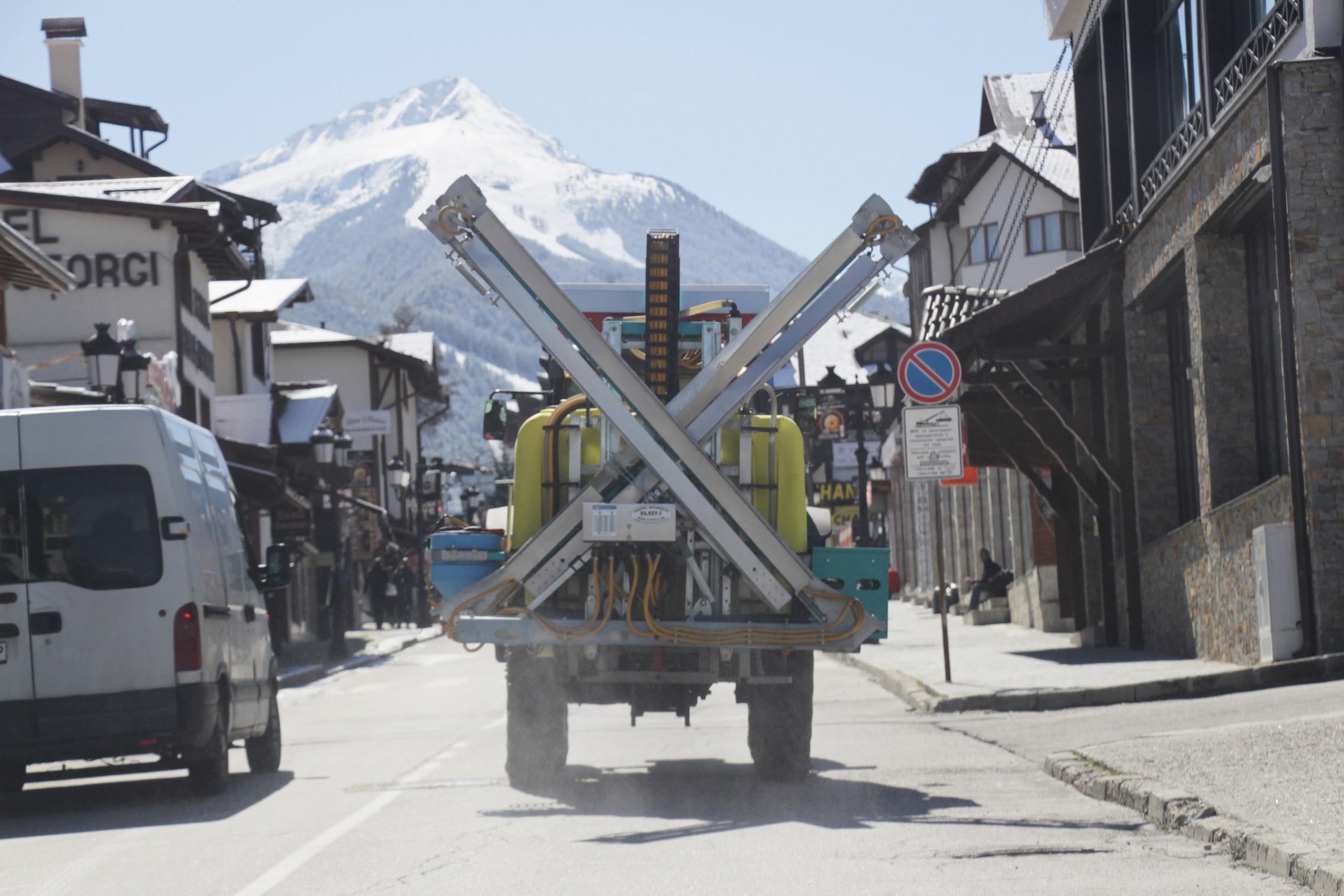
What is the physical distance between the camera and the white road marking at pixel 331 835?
24.3 feet

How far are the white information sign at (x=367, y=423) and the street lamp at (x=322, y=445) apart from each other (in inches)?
875

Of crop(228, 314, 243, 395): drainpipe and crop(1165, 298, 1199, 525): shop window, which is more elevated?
crop(228, 314, 243, 395): drainpipe

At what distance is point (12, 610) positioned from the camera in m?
10.4

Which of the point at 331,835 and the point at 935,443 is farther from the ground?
the point at 935,443

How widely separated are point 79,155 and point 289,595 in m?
12.8

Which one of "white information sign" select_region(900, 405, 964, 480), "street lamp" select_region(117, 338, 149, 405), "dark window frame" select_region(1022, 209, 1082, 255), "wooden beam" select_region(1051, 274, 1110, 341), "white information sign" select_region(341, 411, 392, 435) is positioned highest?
"dark window frame" select_region(1022, 209, 1082, 255)

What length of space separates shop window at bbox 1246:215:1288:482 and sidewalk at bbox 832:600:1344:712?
2.03 metres

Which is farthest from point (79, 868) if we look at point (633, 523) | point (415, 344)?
point (415, 344)

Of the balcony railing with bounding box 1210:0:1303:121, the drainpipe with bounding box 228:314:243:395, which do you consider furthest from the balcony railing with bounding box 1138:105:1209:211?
the drainpipe with bounding box 228:314:243:395

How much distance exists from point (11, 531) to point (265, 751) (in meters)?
2.99

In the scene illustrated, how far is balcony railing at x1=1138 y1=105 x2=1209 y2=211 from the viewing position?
1827 centimetres

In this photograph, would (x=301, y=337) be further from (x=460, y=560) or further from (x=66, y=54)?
(x=460, y=560)

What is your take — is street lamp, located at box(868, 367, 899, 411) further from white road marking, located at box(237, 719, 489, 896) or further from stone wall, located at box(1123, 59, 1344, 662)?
white road marking, located at box(237, 719, 489, 896)

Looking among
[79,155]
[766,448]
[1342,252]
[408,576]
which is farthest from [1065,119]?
[766,448]
